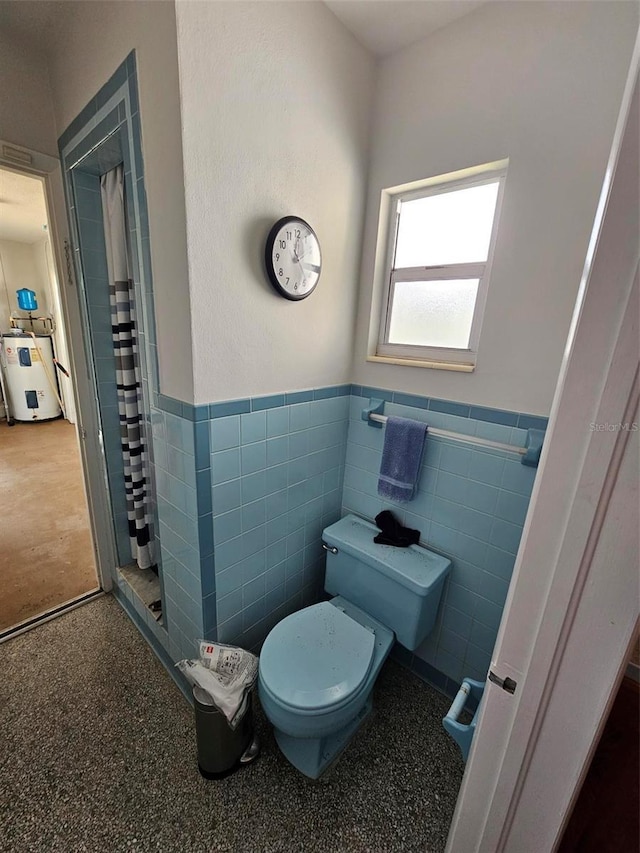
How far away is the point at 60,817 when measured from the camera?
1051 millimetres

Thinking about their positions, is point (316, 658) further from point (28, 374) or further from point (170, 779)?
point (28, 374)

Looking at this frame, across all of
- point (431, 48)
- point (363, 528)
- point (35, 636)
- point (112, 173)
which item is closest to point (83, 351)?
point (112, 173)

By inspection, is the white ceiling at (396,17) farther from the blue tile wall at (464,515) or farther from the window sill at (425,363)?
the blue tile wall at (464,515)

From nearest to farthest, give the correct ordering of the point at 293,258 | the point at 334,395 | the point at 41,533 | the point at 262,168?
the point at 262,168
the point at 293,258
the point at 334,395
the point at 41,533

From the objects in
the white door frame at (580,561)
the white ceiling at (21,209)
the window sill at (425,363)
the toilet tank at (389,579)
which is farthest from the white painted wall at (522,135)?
the white ceiling at (21,209)

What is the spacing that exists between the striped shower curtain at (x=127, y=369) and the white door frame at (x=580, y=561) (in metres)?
1.64

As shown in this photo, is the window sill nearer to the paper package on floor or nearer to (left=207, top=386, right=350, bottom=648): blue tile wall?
(left=207, top=386, right=350, bottom=648): blue tile wall

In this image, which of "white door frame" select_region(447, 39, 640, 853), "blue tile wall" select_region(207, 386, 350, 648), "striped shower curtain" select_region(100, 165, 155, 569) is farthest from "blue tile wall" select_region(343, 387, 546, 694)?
"striped shower curtain" select_region(100, 165, 155, 569)

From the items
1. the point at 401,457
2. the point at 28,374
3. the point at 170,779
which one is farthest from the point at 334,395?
the point at 28,374

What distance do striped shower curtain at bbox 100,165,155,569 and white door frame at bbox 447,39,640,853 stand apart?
1.64m

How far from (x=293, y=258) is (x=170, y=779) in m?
1.83

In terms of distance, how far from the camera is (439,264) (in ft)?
4.53

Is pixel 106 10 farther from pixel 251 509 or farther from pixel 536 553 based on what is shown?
pixel 536 553

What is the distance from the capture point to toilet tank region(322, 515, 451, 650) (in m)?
1.31
